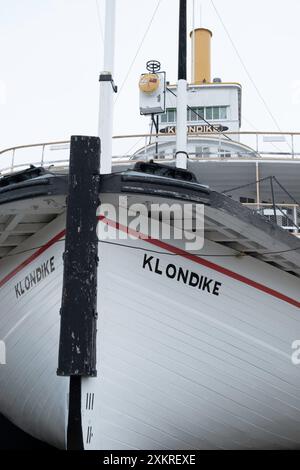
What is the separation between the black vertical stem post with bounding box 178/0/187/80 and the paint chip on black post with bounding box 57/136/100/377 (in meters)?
2.91

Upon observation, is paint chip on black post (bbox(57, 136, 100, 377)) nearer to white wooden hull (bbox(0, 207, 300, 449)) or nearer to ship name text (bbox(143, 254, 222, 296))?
white wooden hull (bbox(0, 207, 300, 449))

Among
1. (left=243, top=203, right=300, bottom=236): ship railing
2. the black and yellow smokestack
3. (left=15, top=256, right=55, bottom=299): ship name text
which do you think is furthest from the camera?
the black and yellow smokestack

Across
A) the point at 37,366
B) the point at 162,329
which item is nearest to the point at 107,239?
the point at 162,329

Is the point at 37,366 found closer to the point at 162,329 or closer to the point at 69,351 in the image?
the point at 69,351

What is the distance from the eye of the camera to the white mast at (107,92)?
20.1 ft

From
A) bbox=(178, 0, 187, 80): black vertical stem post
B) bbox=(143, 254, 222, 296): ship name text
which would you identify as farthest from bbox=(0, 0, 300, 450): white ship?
bbox=(178, 0, 187, 80): black vertical stem post

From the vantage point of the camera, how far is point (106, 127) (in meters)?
6.30

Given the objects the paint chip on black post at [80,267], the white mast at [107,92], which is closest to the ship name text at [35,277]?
the paint chip on black post at [80,267]

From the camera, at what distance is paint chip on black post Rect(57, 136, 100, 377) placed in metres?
5.42

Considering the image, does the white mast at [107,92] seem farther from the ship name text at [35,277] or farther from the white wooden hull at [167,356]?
the ship name text at [35,277]

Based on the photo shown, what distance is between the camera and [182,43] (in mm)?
8281
